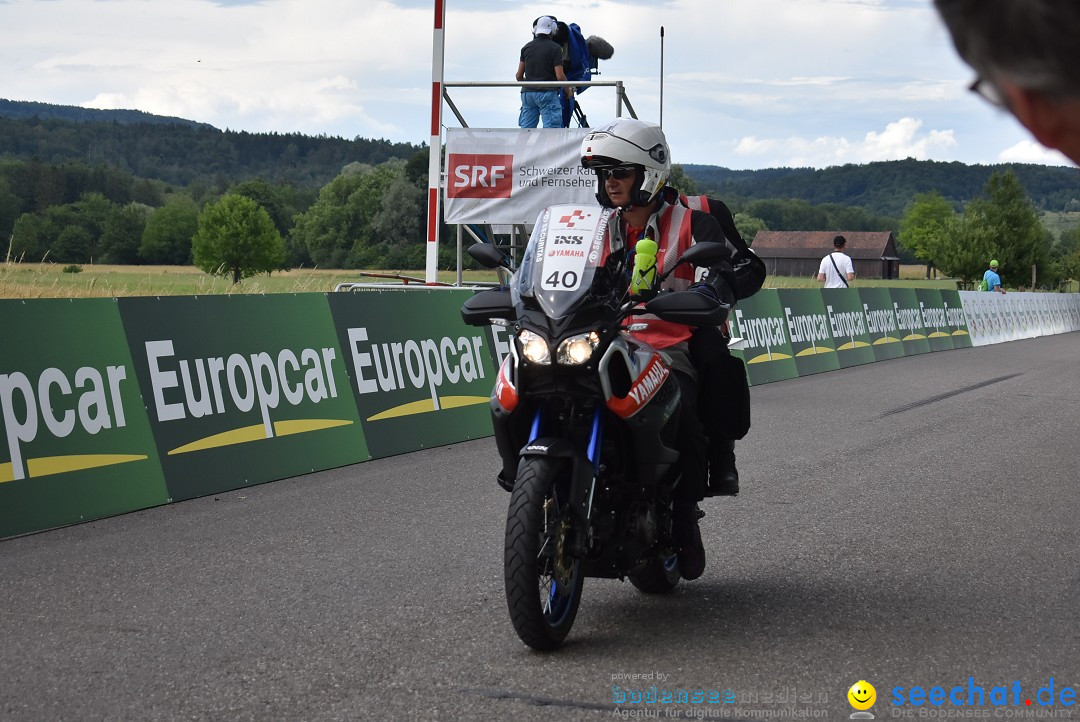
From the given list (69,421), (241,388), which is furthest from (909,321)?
(69,421)

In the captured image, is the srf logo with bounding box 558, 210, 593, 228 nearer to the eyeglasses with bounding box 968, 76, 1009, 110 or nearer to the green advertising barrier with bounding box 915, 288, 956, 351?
the eyeglasses with bounding box 968, 76, 1009, 110

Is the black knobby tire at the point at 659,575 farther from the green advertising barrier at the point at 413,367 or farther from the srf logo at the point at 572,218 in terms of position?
the green advertising barrier at the point at 413,367

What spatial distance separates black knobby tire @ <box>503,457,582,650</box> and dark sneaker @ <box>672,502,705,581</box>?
843 millimetres

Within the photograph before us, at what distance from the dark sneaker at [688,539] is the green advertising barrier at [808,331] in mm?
14728

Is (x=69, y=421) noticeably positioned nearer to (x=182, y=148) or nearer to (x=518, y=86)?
(x=518, y=86)

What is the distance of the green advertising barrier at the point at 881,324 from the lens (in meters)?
24.0

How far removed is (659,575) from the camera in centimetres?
526

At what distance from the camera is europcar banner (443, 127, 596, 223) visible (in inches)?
643

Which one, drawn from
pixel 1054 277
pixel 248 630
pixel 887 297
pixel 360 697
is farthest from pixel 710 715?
pixel 1054 277

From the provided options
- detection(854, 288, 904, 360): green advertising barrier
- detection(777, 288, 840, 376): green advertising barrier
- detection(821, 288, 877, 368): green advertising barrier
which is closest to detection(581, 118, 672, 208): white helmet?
detection(777, 288, 840, 376): green advertising barrier

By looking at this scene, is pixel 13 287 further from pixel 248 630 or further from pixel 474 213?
pixel 248 630

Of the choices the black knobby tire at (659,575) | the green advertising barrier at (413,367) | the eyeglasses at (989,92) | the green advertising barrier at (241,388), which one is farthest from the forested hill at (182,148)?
the eyeglasses at (989,92)

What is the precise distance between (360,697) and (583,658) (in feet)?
2.67

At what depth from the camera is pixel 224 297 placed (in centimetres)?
902
